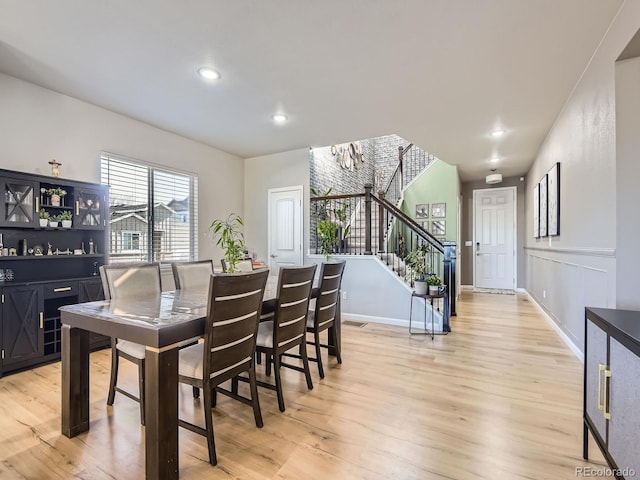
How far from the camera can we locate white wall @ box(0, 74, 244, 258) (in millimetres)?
3055

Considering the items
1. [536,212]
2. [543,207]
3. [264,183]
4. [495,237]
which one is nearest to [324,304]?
[264,183]

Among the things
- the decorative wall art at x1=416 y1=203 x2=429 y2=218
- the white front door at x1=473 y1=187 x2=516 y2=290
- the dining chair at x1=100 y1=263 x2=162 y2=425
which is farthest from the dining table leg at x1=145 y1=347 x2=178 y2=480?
the white front door at x1=473 y1=187 x2=516 y2=290

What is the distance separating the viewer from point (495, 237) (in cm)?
749

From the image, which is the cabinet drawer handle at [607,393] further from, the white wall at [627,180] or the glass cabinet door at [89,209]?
the glass cabinet door at [89,209]

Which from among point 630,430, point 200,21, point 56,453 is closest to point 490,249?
point 630,430

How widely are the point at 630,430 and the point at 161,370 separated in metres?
1.96

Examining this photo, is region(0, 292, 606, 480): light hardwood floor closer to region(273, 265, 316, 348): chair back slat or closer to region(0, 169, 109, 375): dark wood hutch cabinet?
region(0, 169, 109, 375): dark wood hutch cabinet

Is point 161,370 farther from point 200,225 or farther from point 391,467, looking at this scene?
point 200,225

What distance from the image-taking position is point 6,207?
287 cm

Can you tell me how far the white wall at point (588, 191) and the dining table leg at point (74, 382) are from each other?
3587 mm

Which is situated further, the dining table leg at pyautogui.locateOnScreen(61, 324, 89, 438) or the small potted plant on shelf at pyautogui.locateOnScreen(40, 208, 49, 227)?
the small potted plant on shelf at pyautogui.locateOnScreen(40, 208, 49, 227)

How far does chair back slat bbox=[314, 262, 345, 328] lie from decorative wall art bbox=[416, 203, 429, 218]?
14.4 feet

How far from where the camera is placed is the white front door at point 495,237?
7328 mm

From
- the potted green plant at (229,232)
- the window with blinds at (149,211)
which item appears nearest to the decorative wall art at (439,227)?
the potted green plant at (229,232)
